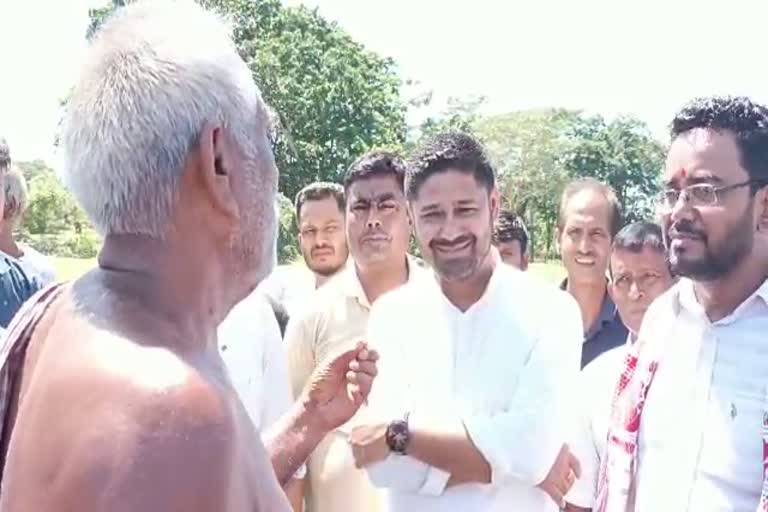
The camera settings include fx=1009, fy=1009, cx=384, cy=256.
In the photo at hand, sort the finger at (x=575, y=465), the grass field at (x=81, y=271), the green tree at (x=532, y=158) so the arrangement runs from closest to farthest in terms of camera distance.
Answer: the grass field at (x=81, y=271) < the finger at (x=575, y=465) < the green tree at (x=532, y=158)

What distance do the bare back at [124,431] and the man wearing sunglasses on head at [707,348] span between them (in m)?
1.51

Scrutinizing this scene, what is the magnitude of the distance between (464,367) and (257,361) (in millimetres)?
857

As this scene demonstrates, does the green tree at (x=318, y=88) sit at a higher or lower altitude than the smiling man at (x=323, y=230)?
higher

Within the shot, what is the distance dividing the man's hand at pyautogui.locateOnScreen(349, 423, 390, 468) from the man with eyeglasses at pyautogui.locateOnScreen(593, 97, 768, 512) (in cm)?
64

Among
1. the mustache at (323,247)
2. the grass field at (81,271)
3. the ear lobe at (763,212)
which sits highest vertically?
the ear lobe at (763,212)

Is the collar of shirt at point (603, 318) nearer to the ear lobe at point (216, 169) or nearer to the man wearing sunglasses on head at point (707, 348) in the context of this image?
the man wearing sunglasses on head at point (707, 348)

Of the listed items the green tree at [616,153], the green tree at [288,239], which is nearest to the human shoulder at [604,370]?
the green tree at [288,239]

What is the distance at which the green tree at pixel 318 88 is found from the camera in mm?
35625

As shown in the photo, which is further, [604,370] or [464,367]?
[604,370]

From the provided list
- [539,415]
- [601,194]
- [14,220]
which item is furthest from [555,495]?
[14,220]

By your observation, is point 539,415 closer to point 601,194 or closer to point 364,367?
point 364,367

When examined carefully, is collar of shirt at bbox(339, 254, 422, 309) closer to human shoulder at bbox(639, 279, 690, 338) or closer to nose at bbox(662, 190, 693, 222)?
human shoulder at bbox(639, 279, 690, 338)

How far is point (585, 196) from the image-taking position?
4695mm

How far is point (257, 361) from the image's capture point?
361cm
